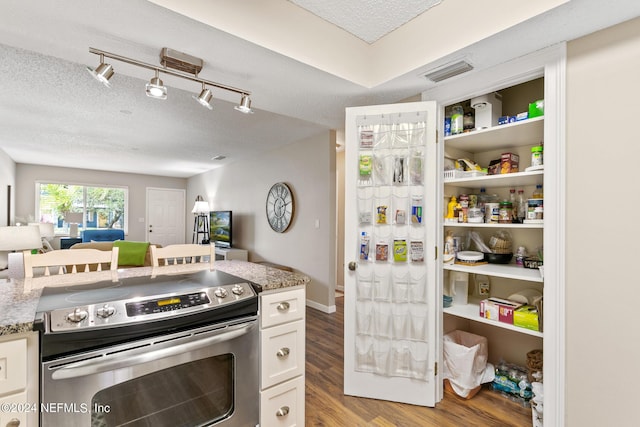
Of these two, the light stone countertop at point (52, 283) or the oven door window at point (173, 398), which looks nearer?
the light stone countertop at point (52, 283)

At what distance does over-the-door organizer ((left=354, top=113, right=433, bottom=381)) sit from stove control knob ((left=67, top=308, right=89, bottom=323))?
1.50m

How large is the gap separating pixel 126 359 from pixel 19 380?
0.94ft

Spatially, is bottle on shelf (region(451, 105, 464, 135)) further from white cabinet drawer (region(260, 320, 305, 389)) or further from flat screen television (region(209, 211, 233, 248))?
flat screen television (region(209, 211, 233, 248))

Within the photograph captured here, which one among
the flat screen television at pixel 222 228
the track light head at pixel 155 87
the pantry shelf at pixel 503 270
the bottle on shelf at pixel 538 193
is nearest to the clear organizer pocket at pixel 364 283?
the pantry shelf at pixel 503 270

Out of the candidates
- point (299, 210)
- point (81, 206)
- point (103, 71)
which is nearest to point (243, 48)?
point (103, 71)

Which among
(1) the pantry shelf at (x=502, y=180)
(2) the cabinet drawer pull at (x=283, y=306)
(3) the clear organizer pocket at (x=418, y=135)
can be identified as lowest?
(2) the cabinet drawer pull at (x=283, y=306)

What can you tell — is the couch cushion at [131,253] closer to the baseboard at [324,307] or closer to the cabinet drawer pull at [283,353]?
the baseboard at [324,307]

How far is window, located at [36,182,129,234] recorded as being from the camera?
7.06 m

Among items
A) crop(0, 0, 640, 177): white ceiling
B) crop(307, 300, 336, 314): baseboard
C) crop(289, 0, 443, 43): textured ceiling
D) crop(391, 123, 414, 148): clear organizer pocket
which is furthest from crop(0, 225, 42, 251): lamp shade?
crop(391, 123, 414, 148): clear organizer pocket

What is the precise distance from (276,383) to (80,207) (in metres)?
8.26

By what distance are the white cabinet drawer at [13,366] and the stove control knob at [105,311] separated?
20 cm

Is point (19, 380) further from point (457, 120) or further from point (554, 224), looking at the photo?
point (457, 120)

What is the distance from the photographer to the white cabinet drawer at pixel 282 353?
150 cm

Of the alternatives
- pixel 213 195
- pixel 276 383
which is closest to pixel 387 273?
pixel 276 383
